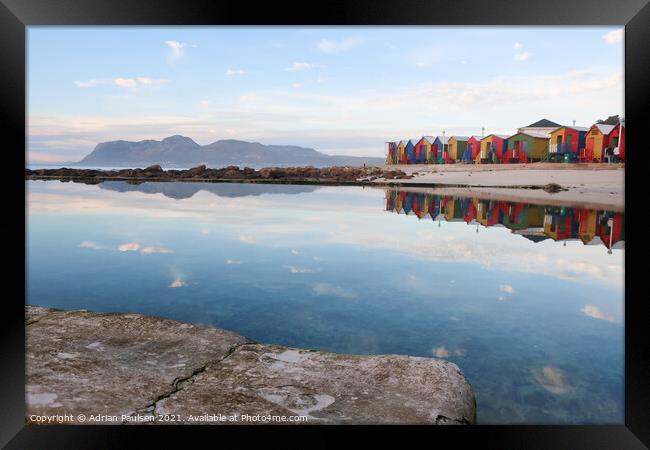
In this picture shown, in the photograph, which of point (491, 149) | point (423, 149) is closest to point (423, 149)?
point (423, 149)

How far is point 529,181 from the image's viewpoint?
25.1 metres

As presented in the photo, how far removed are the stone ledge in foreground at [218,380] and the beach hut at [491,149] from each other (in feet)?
97.7

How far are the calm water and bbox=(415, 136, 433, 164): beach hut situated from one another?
688 inches

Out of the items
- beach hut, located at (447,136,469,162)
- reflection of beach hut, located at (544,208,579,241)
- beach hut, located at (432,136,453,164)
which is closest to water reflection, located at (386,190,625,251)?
reflection of beach hut, located at (544,208,579,241)

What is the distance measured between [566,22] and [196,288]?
21.3 ft

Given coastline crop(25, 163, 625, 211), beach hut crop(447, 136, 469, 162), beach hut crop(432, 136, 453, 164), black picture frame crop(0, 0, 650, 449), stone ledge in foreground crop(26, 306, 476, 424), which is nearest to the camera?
black picture frame crop(0, 0, 650, 449)

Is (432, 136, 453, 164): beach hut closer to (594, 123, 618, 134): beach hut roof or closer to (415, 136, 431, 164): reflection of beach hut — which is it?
(415, 136, 431, 164): reflection of beach hut

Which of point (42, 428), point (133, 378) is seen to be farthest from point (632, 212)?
point (42, 428)

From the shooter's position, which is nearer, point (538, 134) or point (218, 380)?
point (218, 380)

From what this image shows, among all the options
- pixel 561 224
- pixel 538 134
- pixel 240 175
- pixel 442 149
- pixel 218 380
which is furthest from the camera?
pixel 442 149

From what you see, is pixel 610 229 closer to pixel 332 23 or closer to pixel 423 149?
pixel 332 23

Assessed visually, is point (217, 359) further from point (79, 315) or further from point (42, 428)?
point (79, 315)

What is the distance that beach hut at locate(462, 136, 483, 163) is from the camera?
104ft

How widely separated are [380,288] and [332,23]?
5432 millimetres
